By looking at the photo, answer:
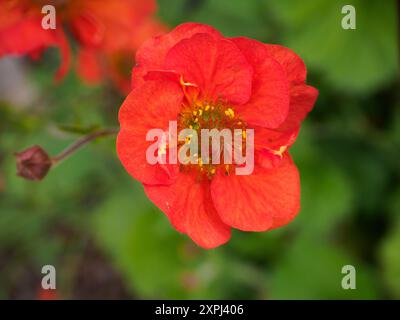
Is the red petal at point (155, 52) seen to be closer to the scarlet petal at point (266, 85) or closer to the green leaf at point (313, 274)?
the scarlet petal at point (266, 85)

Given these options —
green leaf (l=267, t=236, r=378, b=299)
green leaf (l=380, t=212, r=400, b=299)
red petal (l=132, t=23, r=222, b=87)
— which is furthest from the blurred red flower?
green leaf (l=380, t=212, r=400, b=299)

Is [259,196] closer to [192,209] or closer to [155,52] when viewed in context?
[192,209]

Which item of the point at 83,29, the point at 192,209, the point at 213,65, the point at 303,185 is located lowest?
the point at 192,209

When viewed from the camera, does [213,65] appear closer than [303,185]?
Yes

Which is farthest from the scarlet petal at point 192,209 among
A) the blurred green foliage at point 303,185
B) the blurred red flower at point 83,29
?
the blurred green foliage at point 303,185

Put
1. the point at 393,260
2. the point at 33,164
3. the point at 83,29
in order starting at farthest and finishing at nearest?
the point at 393,260 < the point at 83,29 < the point at 33,164

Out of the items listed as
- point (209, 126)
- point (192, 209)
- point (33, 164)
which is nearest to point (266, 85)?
point (209, 126)
